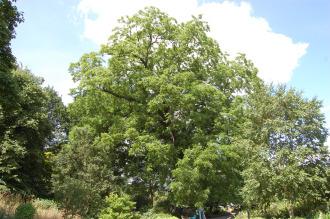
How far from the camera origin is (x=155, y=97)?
1059 inches

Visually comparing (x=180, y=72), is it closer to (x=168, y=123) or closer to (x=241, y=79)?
(x=168, y=123)

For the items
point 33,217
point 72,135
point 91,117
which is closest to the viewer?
point 33,217

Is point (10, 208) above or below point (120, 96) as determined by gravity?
below

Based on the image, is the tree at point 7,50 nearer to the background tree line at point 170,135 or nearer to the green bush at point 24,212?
the green bush at point 24,212

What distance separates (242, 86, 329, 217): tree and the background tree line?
0.21ft

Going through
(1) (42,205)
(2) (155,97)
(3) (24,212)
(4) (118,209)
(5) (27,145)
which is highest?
(2) (155,97)

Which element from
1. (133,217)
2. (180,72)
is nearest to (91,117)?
(180,72)

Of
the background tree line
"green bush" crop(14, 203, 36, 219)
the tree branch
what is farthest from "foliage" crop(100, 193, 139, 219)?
the tree branch

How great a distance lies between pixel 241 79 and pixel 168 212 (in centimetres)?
1187

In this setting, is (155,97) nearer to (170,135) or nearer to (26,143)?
(170,135)

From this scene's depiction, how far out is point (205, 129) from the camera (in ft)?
93.8

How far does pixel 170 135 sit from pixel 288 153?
10.2 m

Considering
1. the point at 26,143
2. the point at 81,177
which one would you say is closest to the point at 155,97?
the point at 81,177

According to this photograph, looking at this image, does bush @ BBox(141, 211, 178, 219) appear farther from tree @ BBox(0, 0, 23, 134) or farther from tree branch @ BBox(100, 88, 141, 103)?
tree @ BBox(0, 0, 23, 134)
